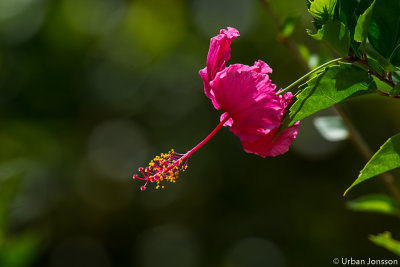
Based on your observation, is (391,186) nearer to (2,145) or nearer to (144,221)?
(144,221)

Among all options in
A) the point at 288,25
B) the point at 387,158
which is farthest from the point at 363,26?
the point at 288,25

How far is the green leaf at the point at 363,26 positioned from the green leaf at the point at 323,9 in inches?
1.8

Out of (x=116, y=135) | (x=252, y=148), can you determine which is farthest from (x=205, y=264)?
(x=252, y=148)

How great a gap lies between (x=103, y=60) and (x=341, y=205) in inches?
77.2

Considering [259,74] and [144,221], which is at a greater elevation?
[259,74]

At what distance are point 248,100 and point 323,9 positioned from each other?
174 mm

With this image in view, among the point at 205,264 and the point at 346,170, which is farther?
the point at 205,264

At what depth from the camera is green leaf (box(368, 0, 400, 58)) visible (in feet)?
2.29

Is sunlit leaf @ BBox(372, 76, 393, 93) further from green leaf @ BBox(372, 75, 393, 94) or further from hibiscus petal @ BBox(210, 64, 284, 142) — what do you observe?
hibiscus petal @ BBox(210, 64, 284, 142)

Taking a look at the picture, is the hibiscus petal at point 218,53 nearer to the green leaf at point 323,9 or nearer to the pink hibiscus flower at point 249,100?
the pink hibiscus flower at point 249,100

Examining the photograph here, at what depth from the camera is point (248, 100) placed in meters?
0.76

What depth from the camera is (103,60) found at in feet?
11.8

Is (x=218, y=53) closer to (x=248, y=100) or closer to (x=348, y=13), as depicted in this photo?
(x=248, y=100)

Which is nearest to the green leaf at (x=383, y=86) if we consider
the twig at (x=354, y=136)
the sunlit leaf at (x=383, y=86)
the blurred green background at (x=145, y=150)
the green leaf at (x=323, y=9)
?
the sunlit leaf at (x=383, y=86)
